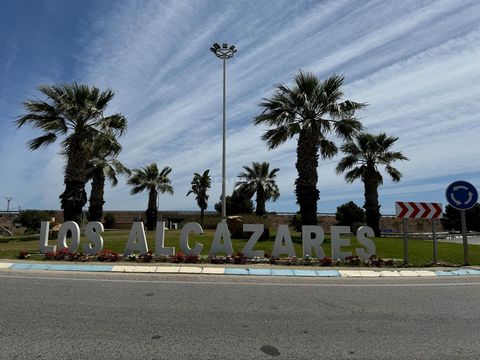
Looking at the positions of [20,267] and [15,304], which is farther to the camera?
[20,267]

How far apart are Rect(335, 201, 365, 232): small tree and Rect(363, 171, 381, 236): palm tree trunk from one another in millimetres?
10638

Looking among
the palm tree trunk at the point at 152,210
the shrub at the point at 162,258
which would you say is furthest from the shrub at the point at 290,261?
the palm tree trunk at the point at 152,210

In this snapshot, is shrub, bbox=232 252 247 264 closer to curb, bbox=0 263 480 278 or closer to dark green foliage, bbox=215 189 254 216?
curb, bbox=0 263 480 278

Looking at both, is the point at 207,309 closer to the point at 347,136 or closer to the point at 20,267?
the point at 20,267

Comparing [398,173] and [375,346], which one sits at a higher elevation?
[398,173]

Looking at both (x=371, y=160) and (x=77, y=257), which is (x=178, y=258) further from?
(x=371, y=160)

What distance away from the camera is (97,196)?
1342 inches

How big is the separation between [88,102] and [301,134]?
12627 millimetres

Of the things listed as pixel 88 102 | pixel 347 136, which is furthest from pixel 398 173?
pixel 88 102

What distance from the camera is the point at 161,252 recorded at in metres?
14.9

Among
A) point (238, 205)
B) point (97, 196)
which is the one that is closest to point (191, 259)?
point (97, 196)

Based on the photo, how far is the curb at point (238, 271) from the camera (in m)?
11.6

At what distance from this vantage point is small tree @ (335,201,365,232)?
46.4 meters

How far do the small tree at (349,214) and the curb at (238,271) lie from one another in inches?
1339
